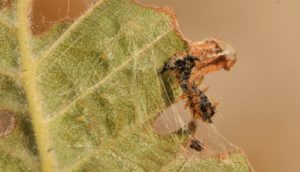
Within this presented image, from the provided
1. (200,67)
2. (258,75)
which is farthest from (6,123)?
(258,75)

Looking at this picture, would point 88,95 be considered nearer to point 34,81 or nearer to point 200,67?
point 34,81

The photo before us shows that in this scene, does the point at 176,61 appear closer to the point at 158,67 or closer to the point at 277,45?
the point at 158,67

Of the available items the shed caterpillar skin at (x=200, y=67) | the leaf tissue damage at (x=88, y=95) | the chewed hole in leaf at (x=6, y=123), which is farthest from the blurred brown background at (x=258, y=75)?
the chewed hole in leaf at (x=6, y=123)

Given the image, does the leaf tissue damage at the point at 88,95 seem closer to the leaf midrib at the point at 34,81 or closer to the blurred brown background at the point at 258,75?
the leaf midrib at the point at 34,81

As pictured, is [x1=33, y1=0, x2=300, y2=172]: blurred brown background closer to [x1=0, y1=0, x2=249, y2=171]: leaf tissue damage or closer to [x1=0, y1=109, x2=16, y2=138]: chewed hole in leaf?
[x1=0, y1=0, x2=249, y2=171]: leaf tissue damage

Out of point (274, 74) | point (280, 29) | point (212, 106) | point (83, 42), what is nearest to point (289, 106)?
point (274, 74)

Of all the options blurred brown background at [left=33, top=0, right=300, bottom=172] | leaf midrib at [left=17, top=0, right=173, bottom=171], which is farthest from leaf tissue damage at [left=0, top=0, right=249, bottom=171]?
blurred brown background at [left=33, top=0, right=300, bottom=172]
